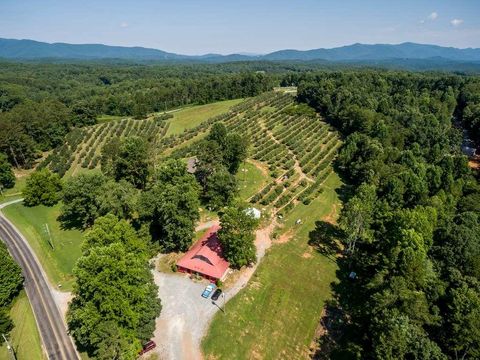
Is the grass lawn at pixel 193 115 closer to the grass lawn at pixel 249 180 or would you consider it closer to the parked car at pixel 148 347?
the grass lawn at pixel 249 180

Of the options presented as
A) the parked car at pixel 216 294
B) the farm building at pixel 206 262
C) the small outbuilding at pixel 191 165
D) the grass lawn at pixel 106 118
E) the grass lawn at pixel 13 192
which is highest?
the grass lawn at pixel 106 118

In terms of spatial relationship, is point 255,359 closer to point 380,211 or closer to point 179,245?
point 179,245

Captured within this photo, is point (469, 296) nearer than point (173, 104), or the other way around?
point (469, 296)

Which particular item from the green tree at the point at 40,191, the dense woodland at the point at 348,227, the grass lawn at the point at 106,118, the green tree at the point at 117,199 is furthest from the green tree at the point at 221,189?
the grass lawn at the point at 106,118

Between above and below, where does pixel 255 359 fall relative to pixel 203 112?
below

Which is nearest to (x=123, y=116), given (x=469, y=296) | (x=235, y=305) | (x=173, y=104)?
(x=173, y=104)

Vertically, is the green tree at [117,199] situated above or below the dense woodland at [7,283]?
above
